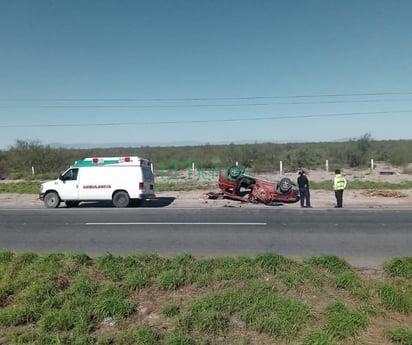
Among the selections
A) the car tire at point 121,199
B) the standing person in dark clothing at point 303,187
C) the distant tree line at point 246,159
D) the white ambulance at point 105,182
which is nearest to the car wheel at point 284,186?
the standing person in dark clothing at point 303,187

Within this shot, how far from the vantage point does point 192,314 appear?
396cm

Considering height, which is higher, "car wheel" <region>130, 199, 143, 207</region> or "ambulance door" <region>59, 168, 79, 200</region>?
"ambulance door" <region>59, 168, 79, 200</region>

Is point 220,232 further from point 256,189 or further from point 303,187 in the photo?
point 256,189

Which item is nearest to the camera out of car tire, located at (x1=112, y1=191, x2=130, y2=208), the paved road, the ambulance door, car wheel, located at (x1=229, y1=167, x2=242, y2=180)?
the paved road

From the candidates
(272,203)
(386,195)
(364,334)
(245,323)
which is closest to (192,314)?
(245,323)

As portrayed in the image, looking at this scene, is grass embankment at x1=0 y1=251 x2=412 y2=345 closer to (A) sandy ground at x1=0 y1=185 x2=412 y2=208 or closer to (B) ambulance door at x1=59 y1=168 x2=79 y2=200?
(A) sandy ground at x1=0 y1=185 x2=412 y2=208

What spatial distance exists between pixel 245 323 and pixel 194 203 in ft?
43.3

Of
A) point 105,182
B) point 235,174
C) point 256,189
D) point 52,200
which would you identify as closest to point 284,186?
point 256,189

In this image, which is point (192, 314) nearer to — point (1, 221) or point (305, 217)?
point (305, 217)

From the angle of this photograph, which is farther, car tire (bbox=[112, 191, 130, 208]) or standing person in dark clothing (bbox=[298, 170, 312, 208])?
car tire (bbox=[112, 191, 130, 208])

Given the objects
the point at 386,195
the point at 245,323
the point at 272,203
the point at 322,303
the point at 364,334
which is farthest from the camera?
the point at 386,195

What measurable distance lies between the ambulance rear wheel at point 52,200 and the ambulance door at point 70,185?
244mm

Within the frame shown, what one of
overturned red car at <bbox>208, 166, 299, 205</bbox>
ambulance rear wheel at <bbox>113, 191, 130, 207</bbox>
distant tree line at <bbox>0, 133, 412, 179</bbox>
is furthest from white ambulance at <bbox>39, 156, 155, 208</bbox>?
distant tree line at <bbox>0, 133, 412, 179</bbox>

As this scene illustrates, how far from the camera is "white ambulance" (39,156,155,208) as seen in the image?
615 inches
